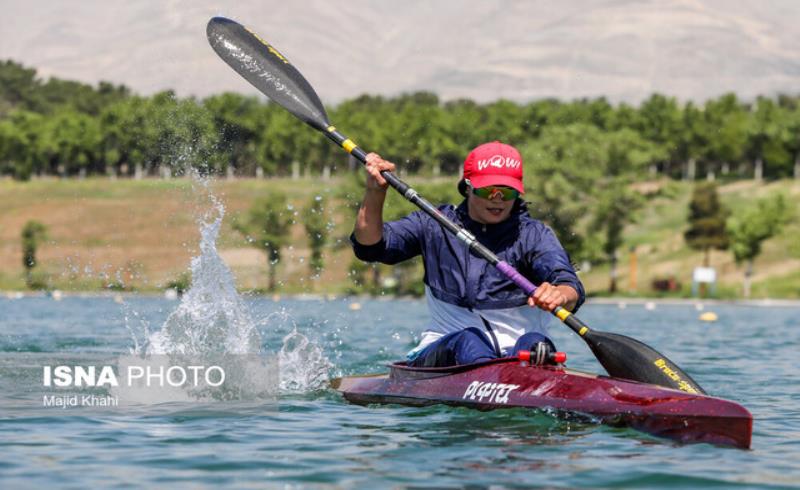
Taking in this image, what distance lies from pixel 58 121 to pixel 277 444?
143079 millimetres

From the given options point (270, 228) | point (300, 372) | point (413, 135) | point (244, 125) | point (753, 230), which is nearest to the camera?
point (300, 372)

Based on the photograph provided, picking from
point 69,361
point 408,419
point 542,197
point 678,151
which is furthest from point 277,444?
point 678,151

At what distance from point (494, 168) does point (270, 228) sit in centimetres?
7080

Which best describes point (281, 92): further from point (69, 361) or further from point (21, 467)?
point (21, 467)

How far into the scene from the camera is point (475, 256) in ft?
31.9

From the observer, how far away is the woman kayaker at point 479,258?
9508 millimetres

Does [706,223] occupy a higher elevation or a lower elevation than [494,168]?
higher

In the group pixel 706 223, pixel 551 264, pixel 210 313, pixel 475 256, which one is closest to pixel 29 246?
pixel 706 223

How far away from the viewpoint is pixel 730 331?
29.3m

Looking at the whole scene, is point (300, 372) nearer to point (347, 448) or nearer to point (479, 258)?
point (479, 258)

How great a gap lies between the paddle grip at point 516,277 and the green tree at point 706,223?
77.4 metres

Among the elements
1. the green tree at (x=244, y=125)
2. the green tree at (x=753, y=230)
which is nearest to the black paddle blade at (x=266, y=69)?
the green tree at (x=753, y=230)

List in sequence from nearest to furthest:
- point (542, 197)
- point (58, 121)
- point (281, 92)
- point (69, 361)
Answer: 1. point (281, 92)
2. point (69, 361)
3. point (542, 197)
4. point (58, 121)

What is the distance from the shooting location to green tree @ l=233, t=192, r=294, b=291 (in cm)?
7981
